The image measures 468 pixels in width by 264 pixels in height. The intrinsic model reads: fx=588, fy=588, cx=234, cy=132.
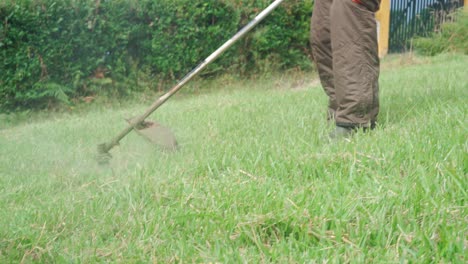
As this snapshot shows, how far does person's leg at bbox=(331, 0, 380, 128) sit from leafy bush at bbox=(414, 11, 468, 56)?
743 centimetres

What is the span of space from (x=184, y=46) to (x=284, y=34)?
1.77 m

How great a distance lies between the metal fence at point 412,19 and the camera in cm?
1166

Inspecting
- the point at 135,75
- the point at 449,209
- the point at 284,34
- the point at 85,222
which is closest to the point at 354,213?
the point at 449,209

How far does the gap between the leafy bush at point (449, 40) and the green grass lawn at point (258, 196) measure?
6.76 meters

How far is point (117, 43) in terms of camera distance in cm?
788

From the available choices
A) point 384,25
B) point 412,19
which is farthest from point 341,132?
point 412,19

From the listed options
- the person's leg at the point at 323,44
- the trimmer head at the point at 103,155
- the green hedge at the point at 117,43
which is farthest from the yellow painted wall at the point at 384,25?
the trimmer head at the point at 103,155

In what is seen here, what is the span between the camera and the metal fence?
1166 centimetres

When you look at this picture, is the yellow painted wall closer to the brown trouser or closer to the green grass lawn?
the green grass lawn

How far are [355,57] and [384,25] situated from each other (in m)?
8.40

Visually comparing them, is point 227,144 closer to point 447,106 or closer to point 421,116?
point 421,116

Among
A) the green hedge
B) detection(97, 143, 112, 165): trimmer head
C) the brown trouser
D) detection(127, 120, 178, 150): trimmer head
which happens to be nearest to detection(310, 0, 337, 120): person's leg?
the brown trouser

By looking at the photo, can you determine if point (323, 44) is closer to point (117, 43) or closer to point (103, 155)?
point (103, 155)

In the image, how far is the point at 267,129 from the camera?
4.00m
